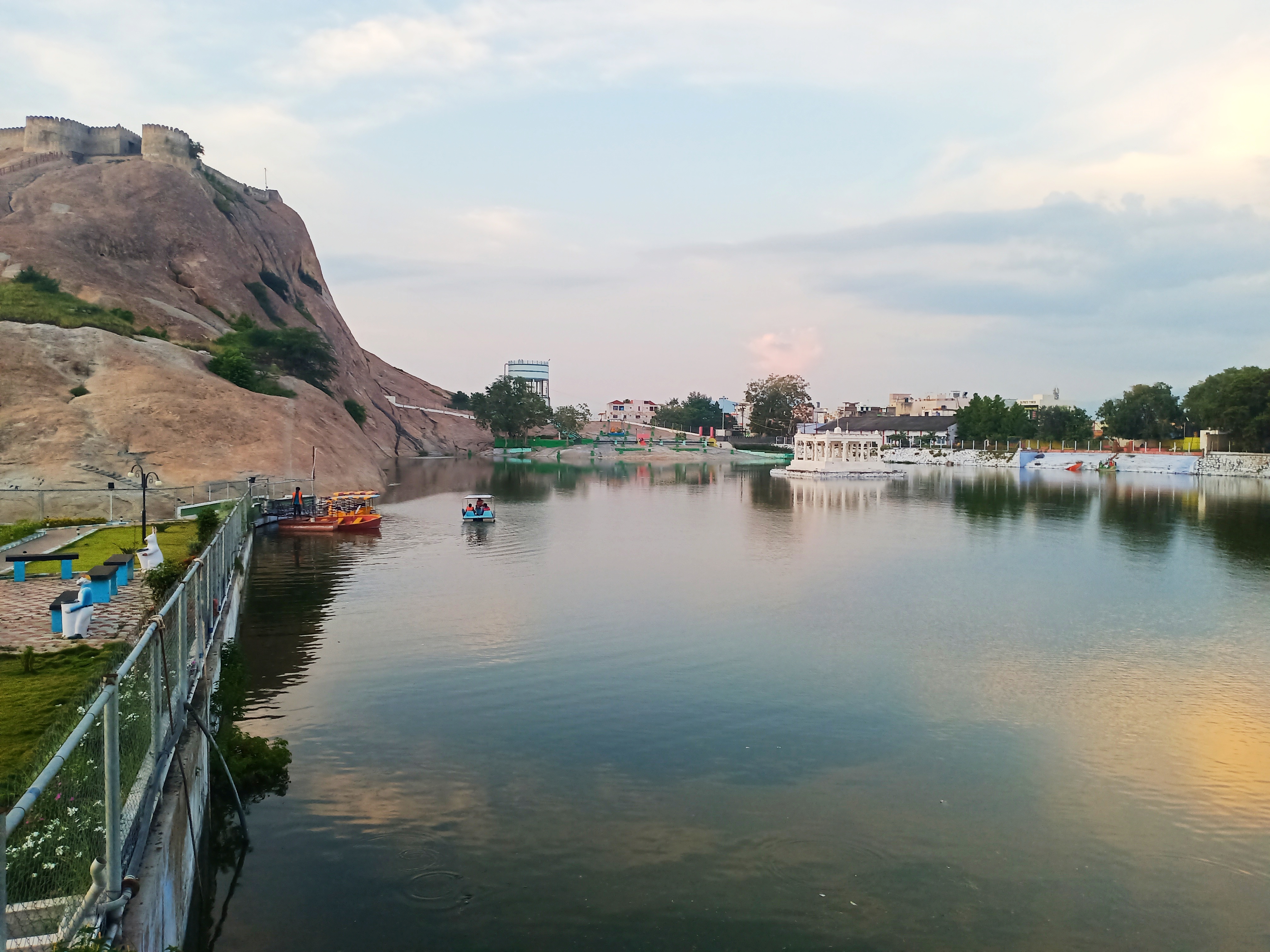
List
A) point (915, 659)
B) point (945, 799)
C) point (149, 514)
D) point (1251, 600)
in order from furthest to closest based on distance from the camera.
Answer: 1. point (149, 514)
2. point (1251, 600)
3. point (915, 659)
4. point (945, 799)

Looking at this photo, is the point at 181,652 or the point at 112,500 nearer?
the point at 181,652

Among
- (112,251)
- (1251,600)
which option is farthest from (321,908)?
(112,251)

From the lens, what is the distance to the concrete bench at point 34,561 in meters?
20.5

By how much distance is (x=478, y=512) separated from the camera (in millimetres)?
48062

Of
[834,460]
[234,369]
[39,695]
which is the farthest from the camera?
[834,460]

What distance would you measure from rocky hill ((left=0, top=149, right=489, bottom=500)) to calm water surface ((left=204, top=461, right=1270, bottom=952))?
19675mm

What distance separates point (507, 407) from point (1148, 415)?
338ft

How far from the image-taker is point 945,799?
44.7 feet

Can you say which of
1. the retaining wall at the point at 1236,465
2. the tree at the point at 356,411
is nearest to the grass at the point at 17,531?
the tree at the point at 356,411

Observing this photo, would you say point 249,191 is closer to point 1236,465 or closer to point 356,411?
point 356,411

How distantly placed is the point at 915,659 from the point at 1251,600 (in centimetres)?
1625

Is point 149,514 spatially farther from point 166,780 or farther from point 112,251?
point 112,251

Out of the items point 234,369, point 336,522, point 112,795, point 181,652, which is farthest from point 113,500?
point 112,795

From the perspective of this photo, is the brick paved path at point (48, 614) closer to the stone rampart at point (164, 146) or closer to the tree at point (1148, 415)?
the stone rampart at point (164, 146)
